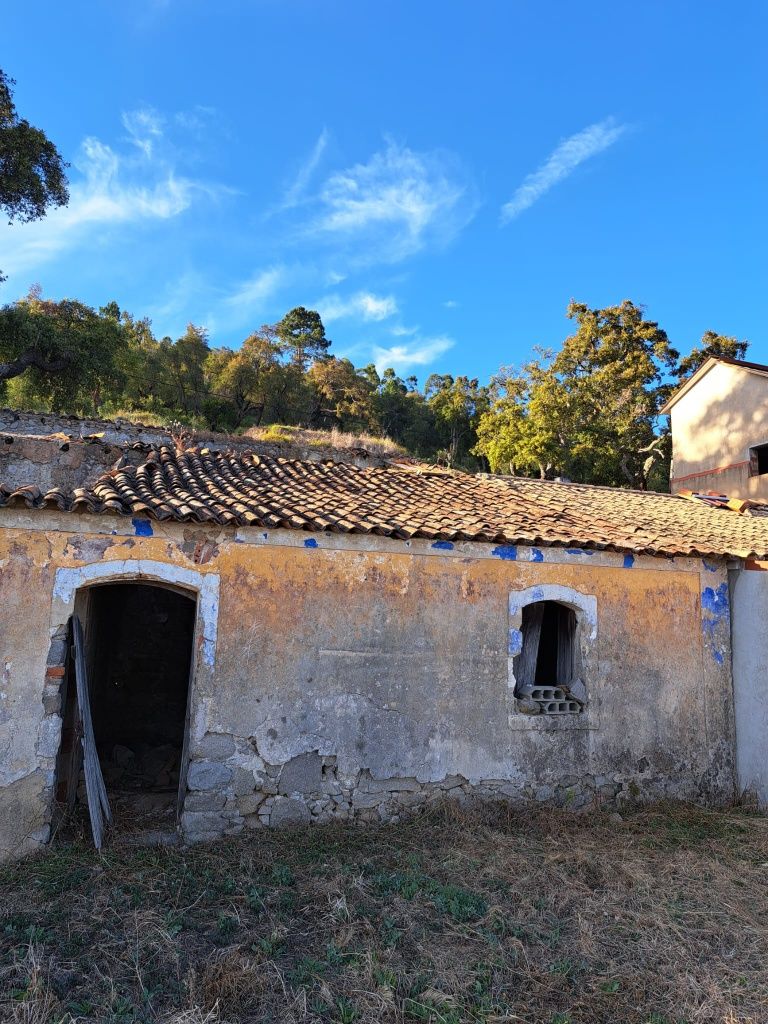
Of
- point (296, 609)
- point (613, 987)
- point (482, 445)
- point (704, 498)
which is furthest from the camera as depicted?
point (482, 445)

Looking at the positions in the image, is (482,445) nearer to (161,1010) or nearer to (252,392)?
(252,392)

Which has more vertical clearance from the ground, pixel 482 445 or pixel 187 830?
pixel 482 445

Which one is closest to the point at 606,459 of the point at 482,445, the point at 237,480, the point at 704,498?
the point at 482,445

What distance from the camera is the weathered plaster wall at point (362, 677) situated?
662 centimetres

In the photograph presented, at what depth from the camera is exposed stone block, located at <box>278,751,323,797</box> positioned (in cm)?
696

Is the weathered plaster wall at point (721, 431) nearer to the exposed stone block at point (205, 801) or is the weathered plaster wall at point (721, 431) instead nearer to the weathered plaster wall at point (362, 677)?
the weathered plaster wall at point (362, 677)

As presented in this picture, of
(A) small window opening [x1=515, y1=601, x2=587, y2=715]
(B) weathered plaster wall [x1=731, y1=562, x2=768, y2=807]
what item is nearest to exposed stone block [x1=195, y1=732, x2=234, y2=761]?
(A) small window opening [x1=515, y1=601, x2=587, y2=715]

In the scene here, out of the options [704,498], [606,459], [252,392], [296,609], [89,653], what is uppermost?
[252,392]

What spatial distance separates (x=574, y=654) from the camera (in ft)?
27.5

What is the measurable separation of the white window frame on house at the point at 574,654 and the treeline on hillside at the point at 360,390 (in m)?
17.2

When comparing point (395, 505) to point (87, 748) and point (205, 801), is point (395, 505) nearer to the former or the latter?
point (205, 801)

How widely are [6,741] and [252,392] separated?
92.1 ft

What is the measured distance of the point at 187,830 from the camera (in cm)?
664

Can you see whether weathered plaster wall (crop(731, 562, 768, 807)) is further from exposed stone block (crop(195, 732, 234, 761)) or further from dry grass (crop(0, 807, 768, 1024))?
exposed stone block (crop(195, 732, 234, 761))
